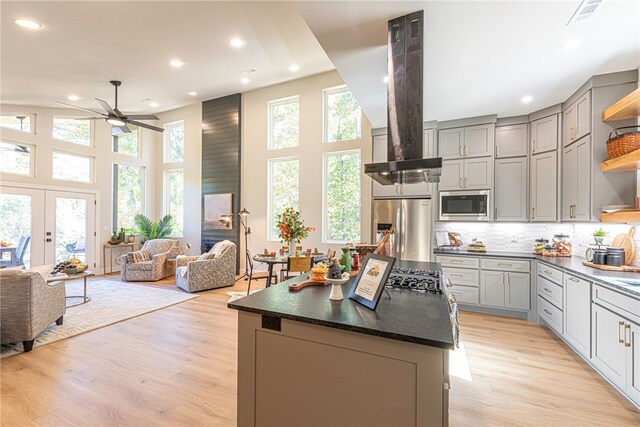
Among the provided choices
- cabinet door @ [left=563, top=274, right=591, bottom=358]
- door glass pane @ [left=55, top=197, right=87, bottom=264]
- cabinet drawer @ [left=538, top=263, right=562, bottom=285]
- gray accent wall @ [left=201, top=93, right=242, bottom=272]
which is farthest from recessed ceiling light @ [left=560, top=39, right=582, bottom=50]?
door glass pane @ [left=55, top=197, right=87, bottom=264]

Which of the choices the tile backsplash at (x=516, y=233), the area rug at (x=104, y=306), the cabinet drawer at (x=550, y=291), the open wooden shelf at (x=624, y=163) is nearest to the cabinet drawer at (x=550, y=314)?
the cabinet drawer at (x=550, y=291)

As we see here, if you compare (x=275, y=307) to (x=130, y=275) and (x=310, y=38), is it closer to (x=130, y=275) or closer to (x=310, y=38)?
(x=310, y=38)

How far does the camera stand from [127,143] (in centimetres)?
769

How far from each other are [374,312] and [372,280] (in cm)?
17

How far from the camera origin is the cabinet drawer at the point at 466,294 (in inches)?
159

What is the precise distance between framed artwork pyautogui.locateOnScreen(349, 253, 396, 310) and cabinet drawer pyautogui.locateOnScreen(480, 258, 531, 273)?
3.12 m

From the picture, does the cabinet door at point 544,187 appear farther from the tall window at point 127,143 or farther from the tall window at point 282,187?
the tall window at point 127,143

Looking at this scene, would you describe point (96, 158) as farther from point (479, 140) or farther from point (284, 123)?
point (479, 140)

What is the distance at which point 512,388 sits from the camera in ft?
7.59

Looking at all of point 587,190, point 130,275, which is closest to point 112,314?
point 130,275

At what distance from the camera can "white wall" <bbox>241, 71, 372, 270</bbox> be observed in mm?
5590

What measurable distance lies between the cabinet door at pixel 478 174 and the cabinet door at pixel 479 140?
11 centimetres

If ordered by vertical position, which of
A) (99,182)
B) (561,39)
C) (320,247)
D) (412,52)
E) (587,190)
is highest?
(561,39)

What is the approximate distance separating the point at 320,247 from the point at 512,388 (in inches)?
157
